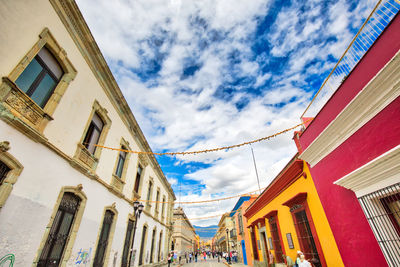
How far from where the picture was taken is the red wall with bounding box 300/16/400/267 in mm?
3160

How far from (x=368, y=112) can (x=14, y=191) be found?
767 cm

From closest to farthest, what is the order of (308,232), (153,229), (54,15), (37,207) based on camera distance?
1. (37,207)
2. (54,15)
3. (308,232)
4. (153,229)

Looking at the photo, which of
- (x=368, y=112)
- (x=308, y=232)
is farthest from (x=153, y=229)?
(x=368, y=112)

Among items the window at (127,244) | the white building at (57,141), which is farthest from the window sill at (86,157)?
the window at (127,244)

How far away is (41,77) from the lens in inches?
200

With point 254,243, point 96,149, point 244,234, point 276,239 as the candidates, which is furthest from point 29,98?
point 244,234

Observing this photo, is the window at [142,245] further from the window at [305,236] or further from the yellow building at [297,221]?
the window at [305,236]

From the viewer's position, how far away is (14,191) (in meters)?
3.97

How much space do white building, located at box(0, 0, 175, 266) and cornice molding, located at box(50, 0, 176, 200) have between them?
3cm

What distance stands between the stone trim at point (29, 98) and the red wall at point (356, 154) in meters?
7.48

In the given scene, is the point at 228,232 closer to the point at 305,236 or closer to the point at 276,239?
the point at 276,239

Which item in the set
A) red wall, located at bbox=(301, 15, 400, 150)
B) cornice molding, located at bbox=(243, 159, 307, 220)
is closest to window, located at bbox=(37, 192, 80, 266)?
cornice molding, located at bbox=(243, 159, 307, 220)

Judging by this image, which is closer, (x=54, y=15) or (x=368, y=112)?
(x=368, y=112)

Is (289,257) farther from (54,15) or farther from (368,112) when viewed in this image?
(54,15)
